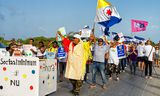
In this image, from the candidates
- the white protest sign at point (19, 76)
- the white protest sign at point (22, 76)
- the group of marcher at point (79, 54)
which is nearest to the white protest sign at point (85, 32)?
the group of marcher at point (79, 54)

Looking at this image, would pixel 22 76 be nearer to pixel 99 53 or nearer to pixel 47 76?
pixel 47 76

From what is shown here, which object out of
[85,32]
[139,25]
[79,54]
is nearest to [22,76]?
[79,54]

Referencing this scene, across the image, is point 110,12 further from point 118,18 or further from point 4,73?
point 4,73

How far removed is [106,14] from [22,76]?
568 centimetres

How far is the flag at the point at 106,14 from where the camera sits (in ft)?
44.0

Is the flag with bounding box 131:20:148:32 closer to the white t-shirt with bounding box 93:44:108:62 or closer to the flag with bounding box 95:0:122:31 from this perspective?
the flag with bounding box 95:0:122:31

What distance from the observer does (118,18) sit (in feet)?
47.4

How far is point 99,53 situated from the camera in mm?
12219

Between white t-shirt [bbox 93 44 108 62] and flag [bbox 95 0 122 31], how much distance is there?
138cm

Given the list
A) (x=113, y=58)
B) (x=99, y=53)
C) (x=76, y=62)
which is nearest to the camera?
(x=76, y=62)

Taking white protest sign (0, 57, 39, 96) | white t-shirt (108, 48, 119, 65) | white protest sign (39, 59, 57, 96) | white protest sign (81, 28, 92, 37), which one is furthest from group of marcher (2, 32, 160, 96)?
white protest sign (81, 28, 92, 37)

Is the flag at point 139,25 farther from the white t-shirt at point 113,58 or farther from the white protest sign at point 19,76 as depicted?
the white protest sign at point 19,76

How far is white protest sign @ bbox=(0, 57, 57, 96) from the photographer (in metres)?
8.73

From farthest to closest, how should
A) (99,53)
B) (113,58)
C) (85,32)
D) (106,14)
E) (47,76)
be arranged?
(85,32) → (113,58) → (106,14) → (99,53) → (47,76)
